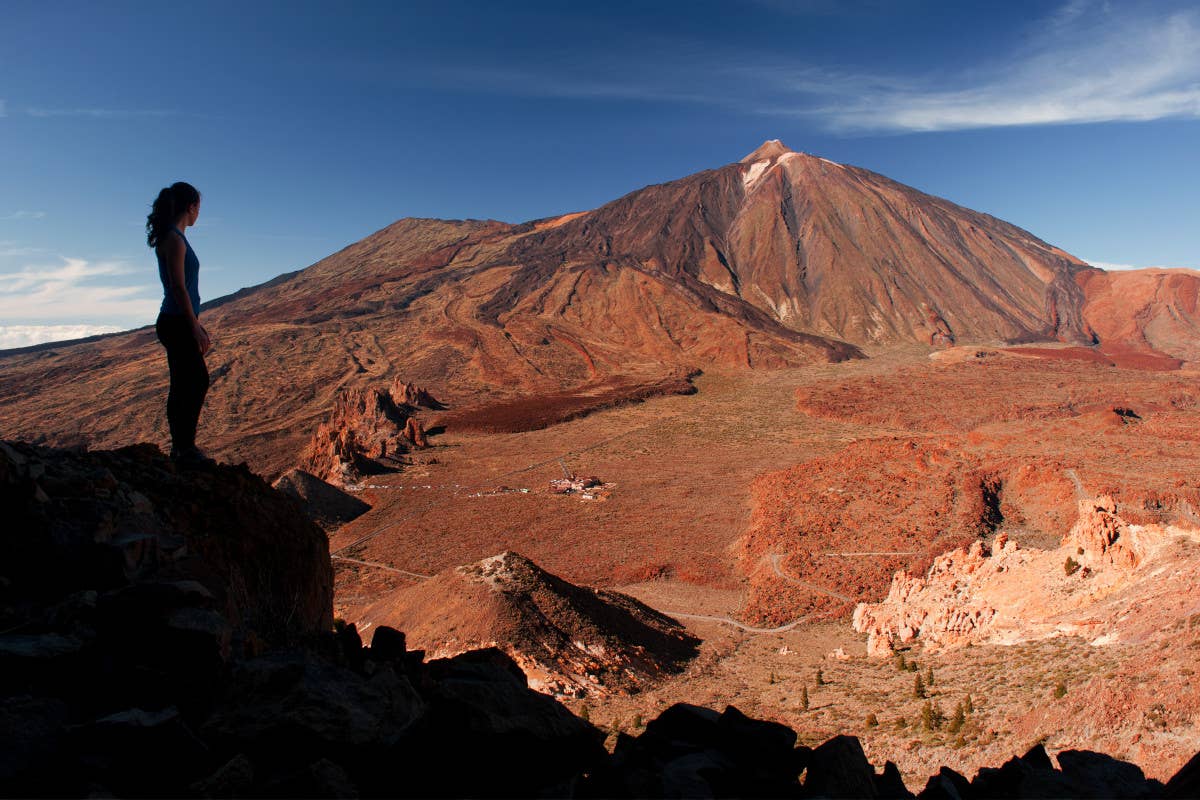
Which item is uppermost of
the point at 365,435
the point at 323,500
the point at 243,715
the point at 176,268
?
the point at 176,268

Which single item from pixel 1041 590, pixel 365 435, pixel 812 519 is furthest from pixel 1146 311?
pixel 1041 590

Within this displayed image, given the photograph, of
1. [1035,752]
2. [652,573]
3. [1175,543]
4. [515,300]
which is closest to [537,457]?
[652,573]

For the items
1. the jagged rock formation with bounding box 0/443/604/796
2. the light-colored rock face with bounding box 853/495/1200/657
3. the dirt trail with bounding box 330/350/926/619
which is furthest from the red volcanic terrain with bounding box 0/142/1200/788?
the jagged rock formation with bounding box 0/443/604/796

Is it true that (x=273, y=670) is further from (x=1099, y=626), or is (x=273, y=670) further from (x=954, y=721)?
(x=1099, y=626)

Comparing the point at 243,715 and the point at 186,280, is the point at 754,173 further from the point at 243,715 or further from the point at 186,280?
the point at 243,715

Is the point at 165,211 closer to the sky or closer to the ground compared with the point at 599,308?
closer to the ground

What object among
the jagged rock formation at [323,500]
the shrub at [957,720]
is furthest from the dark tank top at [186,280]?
the jagged rock formation at [323,500]

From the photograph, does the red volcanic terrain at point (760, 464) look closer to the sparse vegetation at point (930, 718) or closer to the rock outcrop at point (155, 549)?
the sparse vegetation at point (930, 718)
